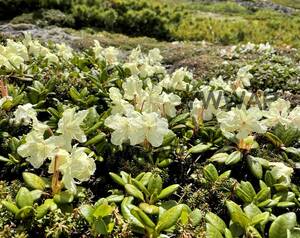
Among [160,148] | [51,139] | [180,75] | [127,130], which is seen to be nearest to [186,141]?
[160,148]

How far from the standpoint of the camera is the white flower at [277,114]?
3.73 meters

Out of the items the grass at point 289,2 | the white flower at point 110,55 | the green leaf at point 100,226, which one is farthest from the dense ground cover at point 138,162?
the grass at point 289,2

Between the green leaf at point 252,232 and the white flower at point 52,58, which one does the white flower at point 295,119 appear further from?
the white flower at point 52,58

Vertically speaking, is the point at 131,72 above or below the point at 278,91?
above

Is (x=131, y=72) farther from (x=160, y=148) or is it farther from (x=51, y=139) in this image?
(x=51, y=139)

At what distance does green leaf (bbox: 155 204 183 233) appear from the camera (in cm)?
254

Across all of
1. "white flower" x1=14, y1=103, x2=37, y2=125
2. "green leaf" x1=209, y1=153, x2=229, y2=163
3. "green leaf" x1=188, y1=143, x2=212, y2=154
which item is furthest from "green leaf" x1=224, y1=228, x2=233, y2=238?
"white flower" x1=14, y1=103, x2=37, y2=125

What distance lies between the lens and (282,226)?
2.58 meters

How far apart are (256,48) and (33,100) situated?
676cm

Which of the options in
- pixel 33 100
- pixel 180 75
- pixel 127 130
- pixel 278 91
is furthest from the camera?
pixel 278 91

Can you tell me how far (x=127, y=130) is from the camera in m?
3.25

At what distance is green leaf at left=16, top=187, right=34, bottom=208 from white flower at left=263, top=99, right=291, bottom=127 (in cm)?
198

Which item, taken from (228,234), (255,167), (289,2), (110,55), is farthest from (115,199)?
(289,2)

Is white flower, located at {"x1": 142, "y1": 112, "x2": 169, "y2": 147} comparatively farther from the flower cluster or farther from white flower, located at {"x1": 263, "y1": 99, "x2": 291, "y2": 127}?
white flower, located at {"x1": 263, "y1": 99, "x2": 291, "y2": 127}
